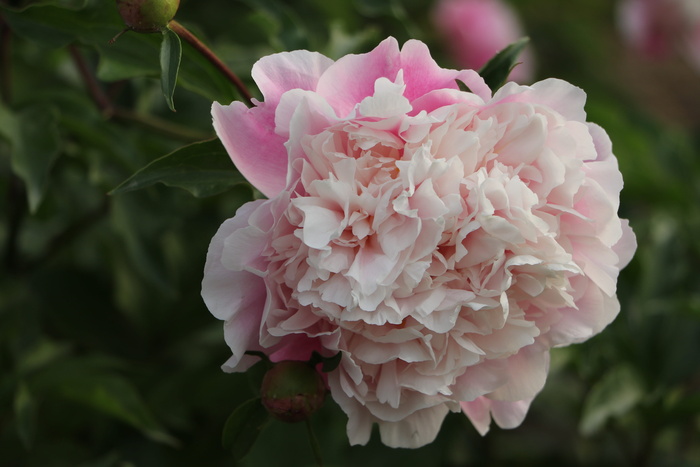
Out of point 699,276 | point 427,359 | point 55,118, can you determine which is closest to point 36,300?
point 55,118

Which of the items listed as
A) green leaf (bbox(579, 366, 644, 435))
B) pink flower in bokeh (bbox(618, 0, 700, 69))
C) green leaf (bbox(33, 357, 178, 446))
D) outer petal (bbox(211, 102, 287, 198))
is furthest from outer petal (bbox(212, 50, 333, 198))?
pink flower in bokeh (bbox(618, 0, 700, 69))

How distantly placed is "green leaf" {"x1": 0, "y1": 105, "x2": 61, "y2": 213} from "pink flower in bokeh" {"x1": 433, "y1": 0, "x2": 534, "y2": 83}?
4.42ft

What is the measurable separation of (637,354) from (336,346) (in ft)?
2.45

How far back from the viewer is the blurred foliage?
1010 millimetres

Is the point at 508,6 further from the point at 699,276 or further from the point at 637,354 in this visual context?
the point at 637,354

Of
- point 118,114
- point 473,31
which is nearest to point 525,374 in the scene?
point 118,114

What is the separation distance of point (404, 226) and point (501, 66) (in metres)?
0.22

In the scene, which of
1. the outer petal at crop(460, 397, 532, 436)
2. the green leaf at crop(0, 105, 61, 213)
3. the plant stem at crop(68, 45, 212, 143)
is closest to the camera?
the outer petal at crop(460, 397, 532, 436)

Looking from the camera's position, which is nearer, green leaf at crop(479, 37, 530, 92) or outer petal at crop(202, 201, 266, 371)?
outer petal at crop(202, 201, 266, 371)

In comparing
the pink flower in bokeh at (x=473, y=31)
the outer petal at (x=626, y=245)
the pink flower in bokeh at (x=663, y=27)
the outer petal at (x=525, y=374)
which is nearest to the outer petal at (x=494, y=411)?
the outer petal at (x=525, y=374)

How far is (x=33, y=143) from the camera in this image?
0.95 m

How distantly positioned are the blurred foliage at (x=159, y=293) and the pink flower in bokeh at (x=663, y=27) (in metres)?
0.76

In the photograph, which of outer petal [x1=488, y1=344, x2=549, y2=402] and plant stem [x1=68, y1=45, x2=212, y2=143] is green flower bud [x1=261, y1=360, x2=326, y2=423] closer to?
outer petal [x1=488, y1=344, x2=549, y2=402]

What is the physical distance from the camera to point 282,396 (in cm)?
66
